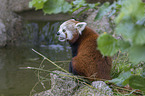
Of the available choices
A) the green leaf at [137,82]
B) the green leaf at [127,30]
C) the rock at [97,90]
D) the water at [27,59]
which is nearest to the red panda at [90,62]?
the rock at [97,90]

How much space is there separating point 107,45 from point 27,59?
4.31 metres

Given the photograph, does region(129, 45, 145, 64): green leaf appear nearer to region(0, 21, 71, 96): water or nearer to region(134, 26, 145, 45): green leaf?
region(134, 26, 145, 45): green leaf

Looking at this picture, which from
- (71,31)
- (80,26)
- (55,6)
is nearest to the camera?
(55,6)

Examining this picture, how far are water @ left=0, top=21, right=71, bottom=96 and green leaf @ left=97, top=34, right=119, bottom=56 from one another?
1754 mm

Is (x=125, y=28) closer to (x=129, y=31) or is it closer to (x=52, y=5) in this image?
(x=129, y=31)

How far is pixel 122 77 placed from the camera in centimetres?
162

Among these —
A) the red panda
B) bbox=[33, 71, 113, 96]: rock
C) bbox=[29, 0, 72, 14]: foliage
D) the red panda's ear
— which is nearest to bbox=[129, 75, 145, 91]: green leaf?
bbox=[33, 71, 113, 96]: rock

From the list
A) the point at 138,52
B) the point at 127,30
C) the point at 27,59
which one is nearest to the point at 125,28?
the point at 127,30

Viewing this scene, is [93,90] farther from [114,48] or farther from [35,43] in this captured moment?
[35,43]

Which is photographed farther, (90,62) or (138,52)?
(90,62)

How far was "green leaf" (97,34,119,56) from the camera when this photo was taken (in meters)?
0.92

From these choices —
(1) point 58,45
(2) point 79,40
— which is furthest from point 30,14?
(2) point 79,40

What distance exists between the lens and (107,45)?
95cm

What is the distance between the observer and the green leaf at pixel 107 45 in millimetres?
918
